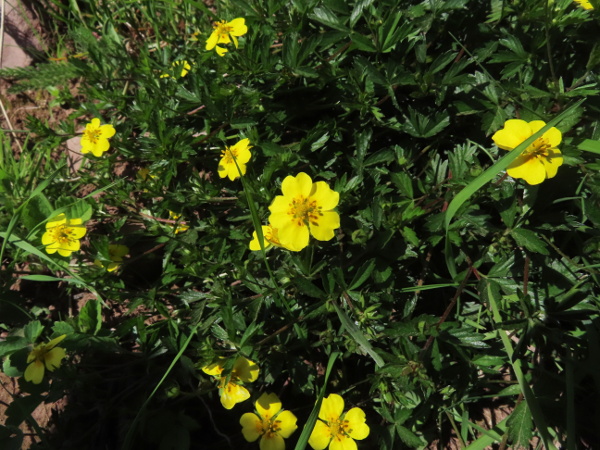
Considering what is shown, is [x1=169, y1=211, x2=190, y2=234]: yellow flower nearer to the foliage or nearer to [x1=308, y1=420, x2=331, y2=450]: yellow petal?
the foliage

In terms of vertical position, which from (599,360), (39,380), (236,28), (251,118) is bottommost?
(599,360)

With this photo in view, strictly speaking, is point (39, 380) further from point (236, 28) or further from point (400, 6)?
point (400, 6)

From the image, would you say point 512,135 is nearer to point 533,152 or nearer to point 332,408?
point 533,152

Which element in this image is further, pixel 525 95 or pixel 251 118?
pixel 251 118

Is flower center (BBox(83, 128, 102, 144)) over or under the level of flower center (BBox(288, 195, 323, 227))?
over

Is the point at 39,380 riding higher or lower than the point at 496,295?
higher

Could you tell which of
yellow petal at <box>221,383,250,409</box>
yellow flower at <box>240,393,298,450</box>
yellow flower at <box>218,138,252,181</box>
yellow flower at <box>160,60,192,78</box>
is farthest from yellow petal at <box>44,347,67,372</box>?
yellow flower at <box>160,60,192,78</box>

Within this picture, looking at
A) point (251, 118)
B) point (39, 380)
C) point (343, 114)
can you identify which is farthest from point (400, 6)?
point (39, 380)
